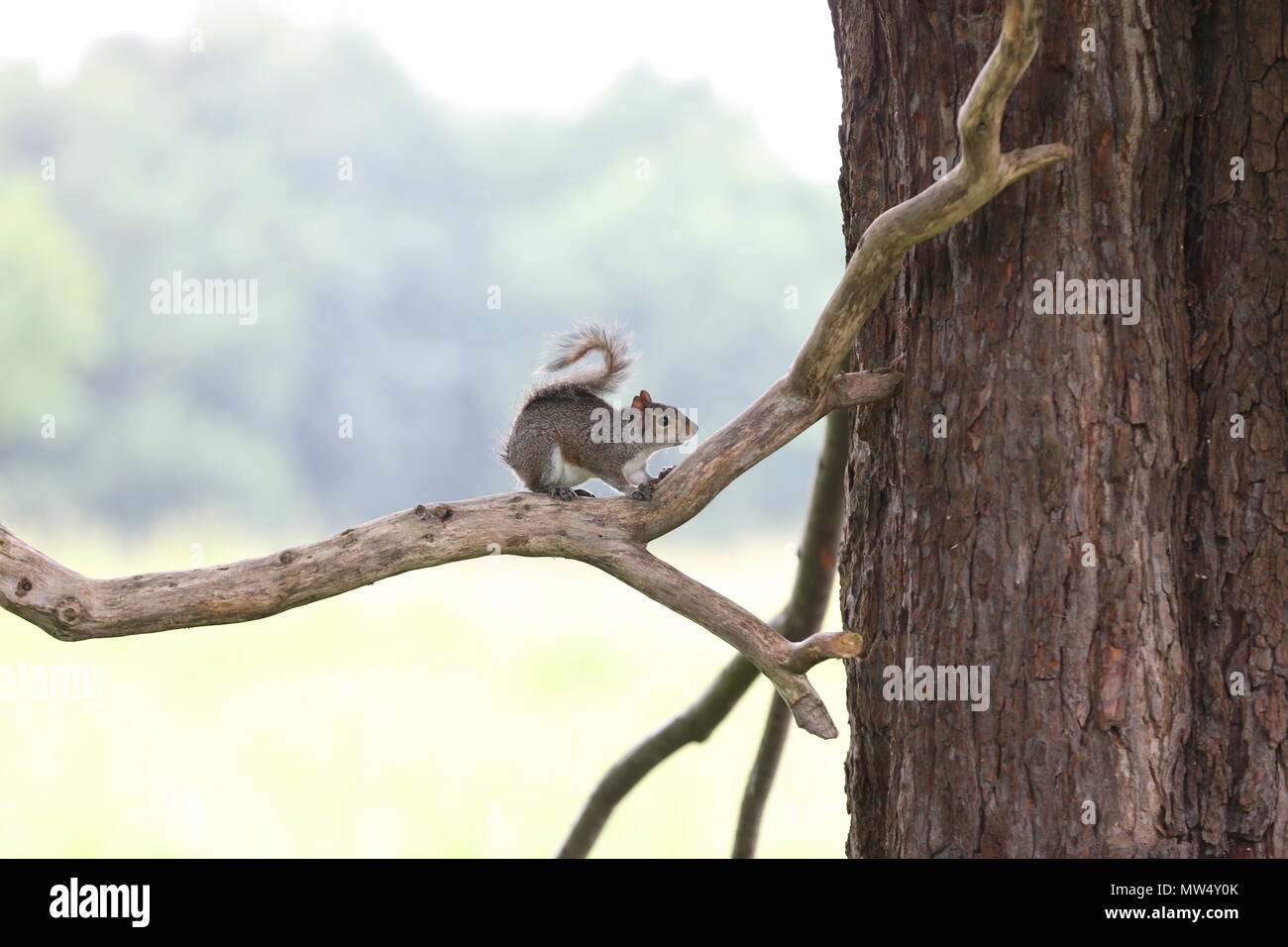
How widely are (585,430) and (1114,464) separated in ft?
3.89

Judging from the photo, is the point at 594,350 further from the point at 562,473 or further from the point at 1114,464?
the point at 1114,464

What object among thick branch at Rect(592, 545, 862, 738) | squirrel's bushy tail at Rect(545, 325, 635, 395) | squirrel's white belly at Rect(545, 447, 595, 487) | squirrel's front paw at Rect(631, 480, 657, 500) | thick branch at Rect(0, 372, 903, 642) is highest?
squirrel's bushy tail at Rect(545, 325, 635, 395)

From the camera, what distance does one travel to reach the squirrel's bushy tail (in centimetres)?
272

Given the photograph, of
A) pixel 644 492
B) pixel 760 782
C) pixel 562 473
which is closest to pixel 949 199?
pixel 644 492

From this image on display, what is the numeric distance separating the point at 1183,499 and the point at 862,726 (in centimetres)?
73

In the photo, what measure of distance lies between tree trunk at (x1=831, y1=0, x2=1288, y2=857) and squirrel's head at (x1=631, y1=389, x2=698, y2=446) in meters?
0.78

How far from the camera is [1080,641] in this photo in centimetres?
188

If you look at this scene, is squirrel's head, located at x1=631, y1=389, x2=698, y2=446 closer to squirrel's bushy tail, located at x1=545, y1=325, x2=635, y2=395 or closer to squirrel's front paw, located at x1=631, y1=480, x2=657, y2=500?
squirrel's bushy tail, located at x1=545, y1=325, x2=635, y2=395

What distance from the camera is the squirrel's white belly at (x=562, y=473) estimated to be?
2686 mm

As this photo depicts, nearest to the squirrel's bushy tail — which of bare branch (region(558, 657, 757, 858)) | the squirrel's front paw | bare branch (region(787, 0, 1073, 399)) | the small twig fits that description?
the squirrel's front paw

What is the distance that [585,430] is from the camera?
2.66 m

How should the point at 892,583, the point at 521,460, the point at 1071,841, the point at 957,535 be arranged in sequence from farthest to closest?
the point at 521,460 < the point at 892,583 < the point at 957,535 < the point at 1071,841
